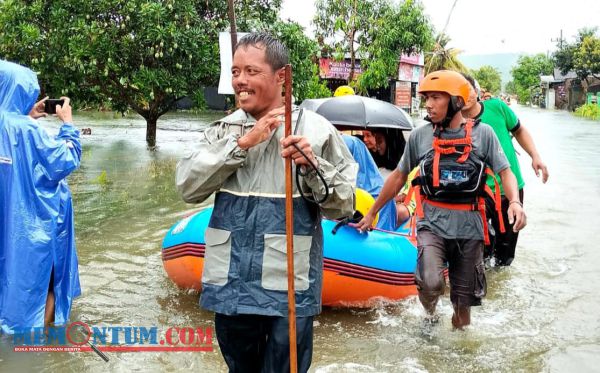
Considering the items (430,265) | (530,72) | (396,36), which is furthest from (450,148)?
(530,72)

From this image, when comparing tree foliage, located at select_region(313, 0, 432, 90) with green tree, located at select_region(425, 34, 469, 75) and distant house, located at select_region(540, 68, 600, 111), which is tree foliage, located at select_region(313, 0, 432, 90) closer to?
green tree, located at select_region(425, 34, 469, 75)

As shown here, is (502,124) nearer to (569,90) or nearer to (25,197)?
(25,197)

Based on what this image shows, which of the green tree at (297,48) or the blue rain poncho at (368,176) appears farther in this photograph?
the green tree at (297,48)

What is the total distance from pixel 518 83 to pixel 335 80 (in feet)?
224

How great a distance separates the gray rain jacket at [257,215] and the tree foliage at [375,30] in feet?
57.6

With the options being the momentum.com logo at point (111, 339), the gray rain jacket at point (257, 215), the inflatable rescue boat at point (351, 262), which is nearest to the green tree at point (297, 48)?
the inflatable rescue boat at point (351, 262)

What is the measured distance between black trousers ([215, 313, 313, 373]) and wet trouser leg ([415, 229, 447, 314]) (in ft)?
5.54

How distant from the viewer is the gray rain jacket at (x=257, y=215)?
240 cm

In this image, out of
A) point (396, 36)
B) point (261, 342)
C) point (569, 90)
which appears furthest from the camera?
point (569, 90)

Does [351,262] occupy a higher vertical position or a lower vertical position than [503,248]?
higher

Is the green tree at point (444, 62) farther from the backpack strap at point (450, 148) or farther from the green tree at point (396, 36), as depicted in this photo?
the backpack strap at point (450, 148)

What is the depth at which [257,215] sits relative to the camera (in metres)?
2.42

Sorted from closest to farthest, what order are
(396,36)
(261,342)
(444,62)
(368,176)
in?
(261,342) → (368,176) → (396,36) → (444,62)

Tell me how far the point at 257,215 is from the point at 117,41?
10572 mm
